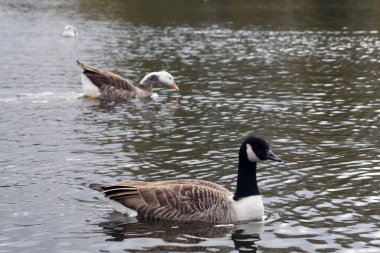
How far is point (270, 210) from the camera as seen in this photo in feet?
59.6

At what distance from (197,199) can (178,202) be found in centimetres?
45

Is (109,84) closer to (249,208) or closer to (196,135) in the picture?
(196,135)

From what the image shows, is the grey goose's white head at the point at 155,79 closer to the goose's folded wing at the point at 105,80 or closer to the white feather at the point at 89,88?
the goose's folded wing at the point at 105,80

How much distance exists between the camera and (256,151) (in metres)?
17.5

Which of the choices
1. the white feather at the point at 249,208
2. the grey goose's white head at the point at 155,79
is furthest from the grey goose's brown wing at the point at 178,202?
the grey goose's white head at the point at 155,79

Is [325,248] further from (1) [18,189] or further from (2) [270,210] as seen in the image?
(1) [18,189]

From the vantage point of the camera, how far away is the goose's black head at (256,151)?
57.3 feet

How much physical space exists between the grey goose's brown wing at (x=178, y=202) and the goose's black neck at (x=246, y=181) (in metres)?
0.34

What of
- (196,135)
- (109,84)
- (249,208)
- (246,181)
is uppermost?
(109,84)

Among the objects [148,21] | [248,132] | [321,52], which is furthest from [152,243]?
[148,21]

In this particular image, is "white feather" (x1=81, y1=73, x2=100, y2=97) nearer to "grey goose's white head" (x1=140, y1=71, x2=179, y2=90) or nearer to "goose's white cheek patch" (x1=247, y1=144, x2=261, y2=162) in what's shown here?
"grey goose's white head" (x1=140, y1=71, x2=179, y2=90)

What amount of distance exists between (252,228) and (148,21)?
6474cm

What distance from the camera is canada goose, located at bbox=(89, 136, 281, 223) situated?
1717 cm

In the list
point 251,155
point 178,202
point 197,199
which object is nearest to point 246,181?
point 251,155
